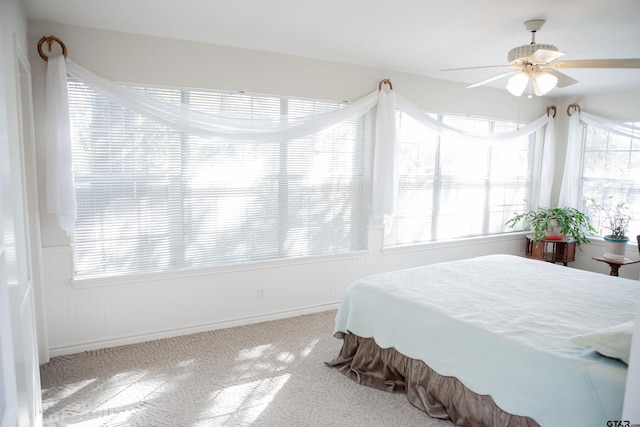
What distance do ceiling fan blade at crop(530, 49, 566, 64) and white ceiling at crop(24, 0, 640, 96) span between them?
10.2 inches

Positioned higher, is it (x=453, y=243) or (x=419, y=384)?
(x=453, y=243)

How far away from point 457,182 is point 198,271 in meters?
3.14

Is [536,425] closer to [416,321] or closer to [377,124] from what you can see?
[416,321]

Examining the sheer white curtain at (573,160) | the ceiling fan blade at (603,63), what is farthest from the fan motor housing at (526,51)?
the sheer white curtain at (573,160)

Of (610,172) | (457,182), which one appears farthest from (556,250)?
(457,182)

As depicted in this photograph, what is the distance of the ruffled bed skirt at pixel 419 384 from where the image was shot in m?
2.15

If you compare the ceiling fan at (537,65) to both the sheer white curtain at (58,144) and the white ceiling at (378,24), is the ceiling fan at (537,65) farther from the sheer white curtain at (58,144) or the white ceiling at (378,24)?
the sheer white curtain at (58,144)

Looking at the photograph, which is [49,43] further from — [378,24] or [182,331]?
[182,331]

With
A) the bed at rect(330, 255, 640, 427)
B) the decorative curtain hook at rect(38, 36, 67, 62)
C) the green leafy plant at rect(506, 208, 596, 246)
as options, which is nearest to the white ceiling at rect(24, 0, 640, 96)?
the decorative curtain hook at rect(38, 36, 67, 62)

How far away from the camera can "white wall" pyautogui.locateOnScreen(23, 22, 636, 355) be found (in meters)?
3.10

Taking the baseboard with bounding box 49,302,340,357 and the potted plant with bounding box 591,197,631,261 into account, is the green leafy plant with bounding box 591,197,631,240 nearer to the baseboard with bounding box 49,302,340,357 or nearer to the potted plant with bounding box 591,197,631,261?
the potted plant with bounding box 591,197,631,261

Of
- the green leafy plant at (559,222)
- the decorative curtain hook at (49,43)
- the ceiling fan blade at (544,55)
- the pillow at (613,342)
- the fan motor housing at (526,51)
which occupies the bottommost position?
the pillow at (613,342)

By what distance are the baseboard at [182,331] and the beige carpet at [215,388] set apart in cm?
6

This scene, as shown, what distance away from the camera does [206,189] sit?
359 cm
